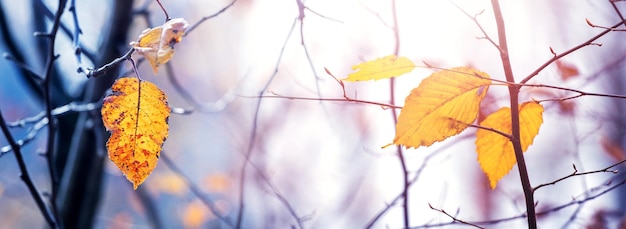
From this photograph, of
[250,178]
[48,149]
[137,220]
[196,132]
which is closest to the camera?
[48,149]

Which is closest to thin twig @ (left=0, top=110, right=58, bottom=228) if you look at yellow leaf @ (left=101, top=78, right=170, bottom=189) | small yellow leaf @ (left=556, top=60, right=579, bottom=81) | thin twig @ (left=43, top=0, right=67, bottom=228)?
thin twig @ (left=43, top=0, right=67, bottom=228)

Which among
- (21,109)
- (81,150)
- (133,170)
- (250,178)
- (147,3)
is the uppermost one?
(147,3)

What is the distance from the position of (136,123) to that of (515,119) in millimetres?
345

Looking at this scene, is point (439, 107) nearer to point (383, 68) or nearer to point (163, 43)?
point (383, 68)

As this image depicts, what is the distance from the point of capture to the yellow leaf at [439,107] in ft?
1.36

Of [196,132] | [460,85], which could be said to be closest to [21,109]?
[196,132]

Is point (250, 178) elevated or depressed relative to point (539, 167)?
depressed

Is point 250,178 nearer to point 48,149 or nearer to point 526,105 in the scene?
point 48,149

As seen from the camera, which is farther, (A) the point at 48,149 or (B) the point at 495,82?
(A) the point at 48,149

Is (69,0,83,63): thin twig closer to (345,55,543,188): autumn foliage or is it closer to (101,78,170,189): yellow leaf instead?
(101,78,170,189): yellow leaf

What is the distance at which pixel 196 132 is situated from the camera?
945 centimetres

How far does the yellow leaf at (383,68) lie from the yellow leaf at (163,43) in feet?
0.53

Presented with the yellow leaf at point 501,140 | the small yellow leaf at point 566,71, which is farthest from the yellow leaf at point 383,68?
the small yellow leaf at point 566,71

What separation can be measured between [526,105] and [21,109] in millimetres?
7728
